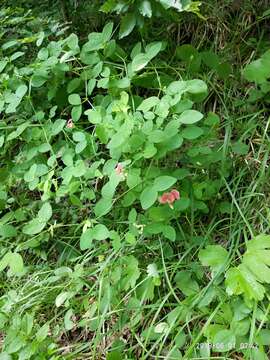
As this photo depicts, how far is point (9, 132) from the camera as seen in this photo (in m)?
1.53

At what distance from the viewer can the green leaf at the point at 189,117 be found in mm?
1172

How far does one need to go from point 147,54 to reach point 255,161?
18.5 inches

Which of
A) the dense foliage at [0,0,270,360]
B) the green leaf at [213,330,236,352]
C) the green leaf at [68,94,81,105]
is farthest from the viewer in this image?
the green leaf at [68,94,81,105]

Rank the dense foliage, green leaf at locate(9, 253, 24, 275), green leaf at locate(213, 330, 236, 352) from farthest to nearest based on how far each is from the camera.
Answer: green leaf at locate(9, 253, 24, 275), the dense foliage, green leaf at locate(213, 330, 236, 352)

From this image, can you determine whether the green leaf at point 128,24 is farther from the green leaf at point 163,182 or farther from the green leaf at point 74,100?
the green leaf at point 163,182

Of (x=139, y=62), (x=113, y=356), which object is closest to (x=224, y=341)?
(x=113, y=356)

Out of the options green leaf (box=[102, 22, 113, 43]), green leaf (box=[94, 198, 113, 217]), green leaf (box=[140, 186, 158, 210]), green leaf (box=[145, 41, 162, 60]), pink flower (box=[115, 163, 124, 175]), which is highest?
green leaf (box=[102, 22, 113, 43])

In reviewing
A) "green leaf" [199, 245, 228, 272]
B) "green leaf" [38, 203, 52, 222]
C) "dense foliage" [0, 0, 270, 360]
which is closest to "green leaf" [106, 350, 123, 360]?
"dense foliage" [0, 0, 270, 360]

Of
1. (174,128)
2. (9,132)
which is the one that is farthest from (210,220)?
(9,132)

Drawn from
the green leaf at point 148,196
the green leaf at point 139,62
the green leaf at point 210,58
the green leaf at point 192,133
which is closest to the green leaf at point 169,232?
the green leaf at point 148,196

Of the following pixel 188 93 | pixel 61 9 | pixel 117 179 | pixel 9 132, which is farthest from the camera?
pixel 61 9

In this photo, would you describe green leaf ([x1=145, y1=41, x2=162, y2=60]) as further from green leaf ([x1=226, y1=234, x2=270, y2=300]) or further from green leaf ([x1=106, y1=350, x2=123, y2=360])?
green leaf ([x1=106, y1=350, x2=123, y2=360])

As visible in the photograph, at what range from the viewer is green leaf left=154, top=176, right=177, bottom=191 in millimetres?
1140

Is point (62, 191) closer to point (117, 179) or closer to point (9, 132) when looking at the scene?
point (117, 179)
